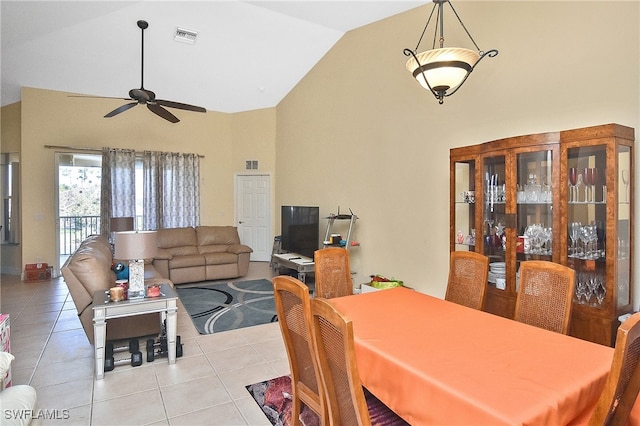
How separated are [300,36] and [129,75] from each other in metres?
3.27

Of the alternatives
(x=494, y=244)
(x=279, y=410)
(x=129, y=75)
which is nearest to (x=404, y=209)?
(x=494, y=244)

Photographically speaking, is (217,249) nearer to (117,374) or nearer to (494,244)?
(117,374)

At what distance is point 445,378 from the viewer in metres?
1.42

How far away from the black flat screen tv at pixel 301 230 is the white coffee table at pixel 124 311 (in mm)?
2955

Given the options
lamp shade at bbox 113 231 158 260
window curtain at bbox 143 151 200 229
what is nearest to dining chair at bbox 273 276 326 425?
lamp shade at bbox 113 231 158 260

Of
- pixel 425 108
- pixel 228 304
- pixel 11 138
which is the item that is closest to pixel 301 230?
pixel 228 304

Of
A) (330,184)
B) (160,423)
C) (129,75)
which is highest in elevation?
(129,75)

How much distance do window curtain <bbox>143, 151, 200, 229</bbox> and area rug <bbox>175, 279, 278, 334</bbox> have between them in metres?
2.16

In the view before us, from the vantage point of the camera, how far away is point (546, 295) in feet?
7.39

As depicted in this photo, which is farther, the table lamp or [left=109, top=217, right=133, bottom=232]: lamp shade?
[left=109, top=217, right=133, bottom=232]: lamp shade

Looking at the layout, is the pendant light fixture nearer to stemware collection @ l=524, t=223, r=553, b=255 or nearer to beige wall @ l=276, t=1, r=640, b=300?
beige wall @ l=276, t=1, r=640, b=300

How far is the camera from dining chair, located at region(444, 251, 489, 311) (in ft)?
8.62

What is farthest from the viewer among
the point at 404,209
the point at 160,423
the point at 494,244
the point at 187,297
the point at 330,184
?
the point at 330,184

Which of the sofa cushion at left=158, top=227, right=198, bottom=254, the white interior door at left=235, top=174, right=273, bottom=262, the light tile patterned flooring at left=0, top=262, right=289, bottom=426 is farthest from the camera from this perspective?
the white interior door at left=235, top=174, right=273, bottom=262
